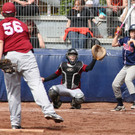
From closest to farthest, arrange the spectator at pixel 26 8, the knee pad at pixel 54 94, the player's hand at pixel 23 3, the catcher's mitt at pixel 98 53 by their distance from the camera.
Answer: the catcher's mitt at pixel 98 53 → the knee pad at pixel 54 94 → the spectator at pixel 26 8 → the player's hand at pixel 23 3

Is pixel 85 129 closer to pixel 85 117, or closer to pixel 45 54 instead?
pixel 85 117

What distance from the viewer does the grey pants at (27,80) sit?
5867 mm

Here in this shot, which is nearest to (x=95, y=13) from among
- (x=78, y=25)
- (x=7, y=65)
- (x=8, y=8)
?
(x=78, y=25)

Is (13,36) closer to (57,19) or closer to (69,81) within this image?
(69,81)

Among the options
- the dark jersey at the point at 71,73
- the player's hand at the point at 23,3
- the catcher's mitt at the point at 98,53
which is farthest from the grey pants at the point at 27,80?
the player's hand at the point at 23,3

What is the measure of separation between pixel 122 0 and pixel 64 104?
325 cm

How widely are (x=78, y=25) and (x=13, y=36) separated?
5.32m

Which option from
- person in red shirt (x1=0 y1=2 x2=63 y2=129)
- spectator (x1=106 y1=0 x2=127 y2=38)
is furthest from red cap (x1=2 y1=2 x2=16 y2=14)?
spectator (x1=106 y1=0 x2=127 y2=38)

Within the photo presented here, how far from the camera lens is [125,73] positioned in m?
9.36

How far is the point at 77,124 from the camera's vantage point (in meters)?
6.91

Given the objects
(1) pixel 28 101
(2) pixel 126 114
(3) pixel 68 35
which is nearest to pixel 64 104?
(1) pixel 28 101

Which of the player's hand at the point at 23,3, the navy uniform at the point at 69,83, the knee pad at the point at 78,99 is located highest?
the player's hand at the point at 23,3

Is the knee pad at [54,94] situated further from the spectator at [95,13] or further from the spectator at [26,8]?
the spectator at [26,8]

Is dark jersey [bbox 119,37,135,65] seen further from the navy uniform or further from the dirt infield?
the dirt infield
